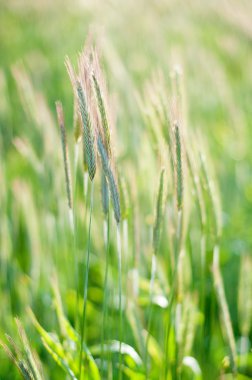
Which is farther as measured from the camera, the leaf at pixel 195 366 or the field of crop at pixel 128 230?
the leaf at pixel 195 366

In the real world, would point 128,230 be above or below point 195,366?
above

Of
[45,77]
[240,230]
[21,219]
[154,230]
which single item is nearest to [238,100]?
[240,230]

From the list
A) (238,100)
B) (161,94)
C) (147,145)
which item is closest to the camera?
(161,94)

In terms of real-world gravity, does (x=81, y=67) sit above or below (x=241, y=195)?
below

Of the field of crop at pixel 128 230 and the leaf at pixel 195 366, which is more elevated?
the field of crop at pixel 128 230

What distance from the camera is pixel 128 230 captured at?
3.20 feet

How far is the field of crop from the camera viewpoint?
53cm

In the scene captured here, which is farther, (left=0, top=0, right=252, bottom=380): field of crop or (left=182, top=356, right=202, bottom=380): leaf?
(left=182, top=356, right=202, bottom=380): leaf

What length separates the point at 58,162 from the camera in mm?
877

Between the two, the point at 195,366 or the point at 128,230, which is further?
the point at 128,230

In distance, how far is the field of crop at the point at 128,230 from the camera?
0.53 meters

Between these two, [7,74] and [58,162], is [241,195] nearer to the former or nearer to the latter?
[58,162]

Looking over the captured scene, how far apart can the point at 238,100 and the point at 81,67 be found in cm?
154

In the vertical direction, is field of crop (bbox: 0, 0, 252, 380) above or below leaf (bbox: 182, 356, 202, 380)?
above
